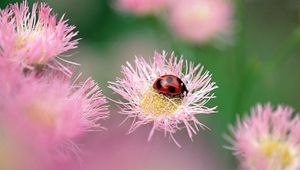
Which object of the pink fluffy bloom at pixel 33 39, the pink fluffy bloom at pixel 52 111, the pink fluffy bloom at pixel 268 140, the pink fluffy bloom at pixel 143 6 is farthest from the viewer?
the pink fluffy bloom at pixel 143 6

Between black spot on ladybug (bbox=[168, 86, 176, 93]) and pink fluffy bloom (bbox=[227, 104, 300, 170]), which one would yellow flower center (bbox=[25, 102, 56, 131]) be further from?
pink fluffy bloom (bbox=[227, 104, 300, 170])

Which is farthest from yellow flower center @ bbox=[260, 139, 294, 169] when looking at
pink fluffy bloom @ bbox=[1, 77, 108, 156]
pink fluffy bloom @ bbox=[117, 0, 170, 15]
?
pink fluffy bloom @ bbox=[117, 0, 170, 15]

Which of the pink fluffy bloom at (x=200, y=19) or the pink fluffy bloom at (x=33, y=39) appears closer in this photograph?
the pink fluffy bloom at (x=33, y=39)

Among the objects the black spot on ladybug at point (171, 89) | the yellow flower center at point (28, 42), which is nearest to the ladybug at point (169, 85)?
the black spot on ladybug at point (171, 89)

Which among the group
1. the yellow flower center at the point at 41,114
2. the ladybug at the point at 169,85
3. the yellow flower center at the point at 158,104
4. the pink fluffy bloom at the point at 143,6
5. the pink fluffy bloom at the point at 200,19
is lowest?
the yellow flower center at the point at 41,114

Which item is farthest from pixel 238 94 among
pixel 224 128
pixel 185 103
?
pixel 185 103

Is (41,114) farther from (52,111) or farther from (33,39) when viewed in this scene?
(33,39)

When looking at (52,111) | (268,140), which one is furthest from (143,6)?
(52,111)

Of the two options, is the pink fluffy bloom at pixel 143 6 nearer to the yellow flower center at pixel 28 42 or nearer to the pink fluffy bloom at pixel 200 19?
the pink fluffy bloom at pixel 200 19
